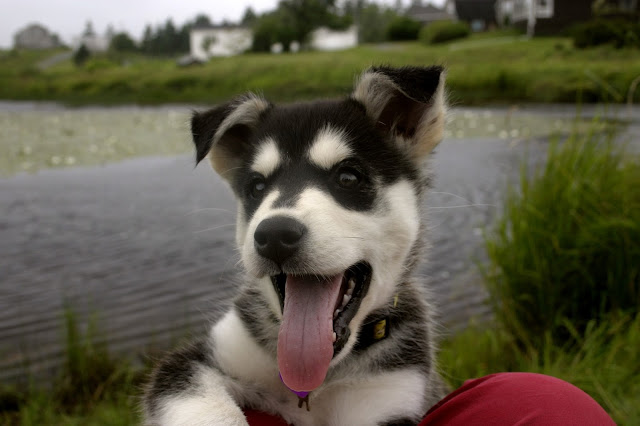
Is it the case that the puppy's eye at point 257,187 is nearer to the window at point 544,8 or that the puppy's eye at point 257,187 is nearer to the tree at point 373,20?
the window at point 544,8

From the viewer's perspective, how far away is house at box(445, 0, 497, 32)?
6838 cm

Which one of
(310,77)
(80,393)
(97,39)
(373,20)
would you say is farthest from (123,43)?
(80,393)

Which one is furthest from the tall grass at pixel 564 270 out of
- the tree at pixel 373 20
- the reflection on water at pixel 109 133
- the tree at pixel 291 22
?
the tree at pixel 373 20

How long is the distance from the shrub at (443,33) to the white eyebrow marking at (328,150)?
4749 cm

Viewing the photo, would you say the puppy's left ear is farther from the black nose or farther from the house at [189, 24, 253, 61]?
the house at [189, 24, 253, 61]

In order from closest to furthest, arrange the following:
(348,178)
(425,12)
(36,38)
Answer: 1. (348,178)
2. (36,38)
3. (425,12)

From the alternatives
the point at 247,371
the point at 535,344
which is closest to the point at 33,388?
the point at 247,371

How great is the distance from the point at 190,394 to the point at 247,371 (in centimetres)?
33

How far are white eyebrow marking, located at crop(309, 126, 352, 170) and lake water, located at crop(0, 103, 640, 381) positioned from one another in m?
0.76

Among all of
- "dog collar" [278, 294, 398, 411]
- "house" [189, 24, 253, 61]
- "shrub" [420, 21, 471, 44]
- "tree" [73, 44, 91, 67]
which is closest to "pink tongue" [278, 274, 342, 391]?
"dog collar" [278, 294, 398, 411]

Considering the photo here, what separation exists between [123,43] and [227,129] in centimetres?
8499

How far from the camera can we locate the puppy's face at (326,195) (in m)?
2.24

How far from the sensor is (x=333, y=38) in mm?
72000

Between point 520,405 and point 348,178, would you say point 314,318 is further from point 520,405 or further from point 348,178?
point 520,405
